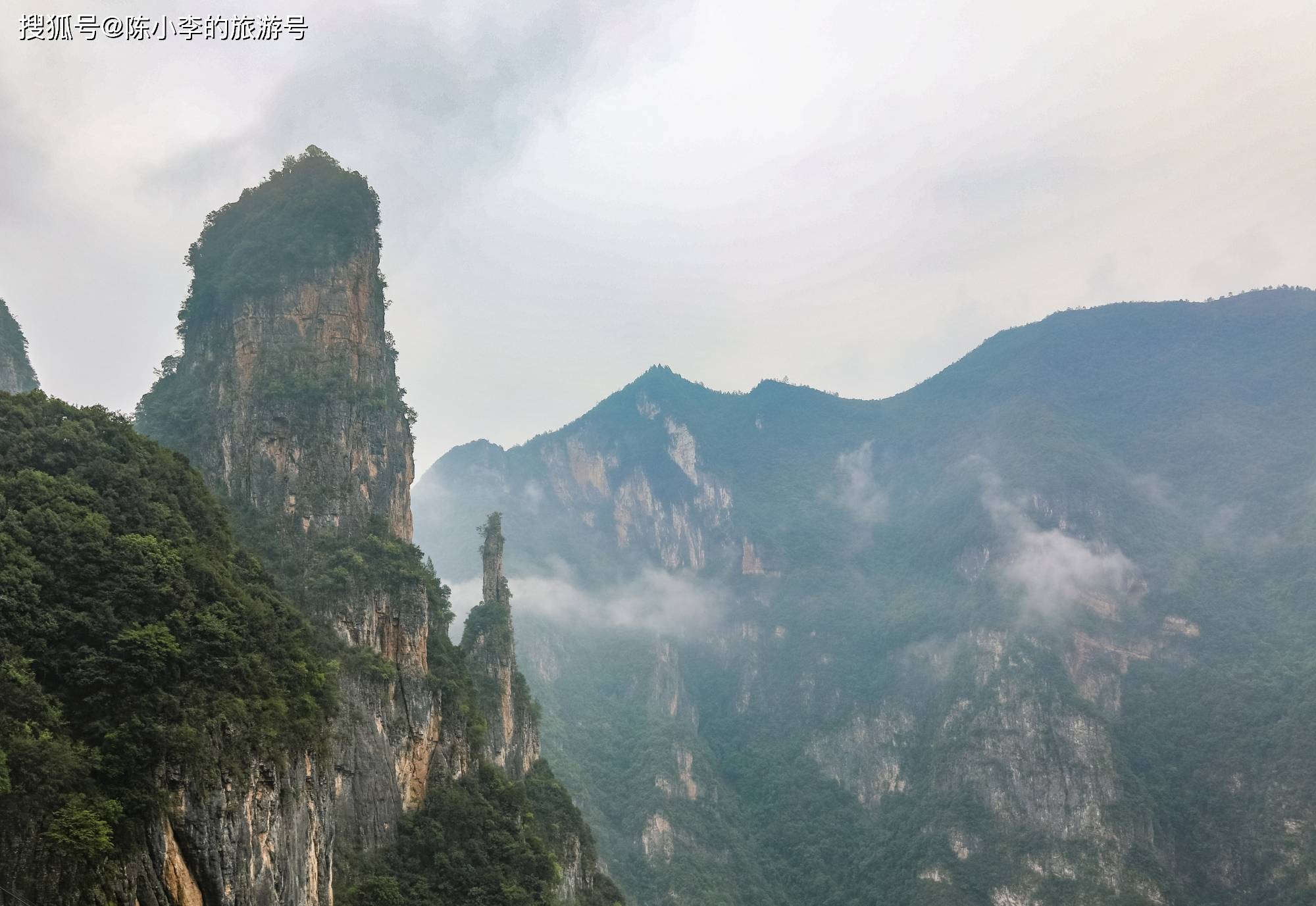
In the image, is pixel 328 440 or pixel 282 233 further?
pixel 282 233

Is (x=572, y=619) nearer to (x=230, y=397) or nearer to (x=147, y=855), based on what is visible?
(x=230, y=397)

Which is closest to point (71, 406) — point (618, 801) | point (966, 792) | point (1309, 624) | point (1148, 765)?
point (618, 801)

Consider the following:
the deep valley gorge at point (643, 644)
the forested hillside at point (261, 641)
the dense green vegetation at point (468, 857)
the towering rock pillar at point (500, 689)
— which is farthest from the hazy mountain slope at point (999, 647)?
the dense green vegetation at point (468, 857)

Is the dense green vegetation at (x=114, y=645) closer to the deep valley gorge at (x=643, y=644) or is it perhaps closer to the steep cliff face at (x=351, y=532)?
the deep valley gorge at (x=643, y=644)

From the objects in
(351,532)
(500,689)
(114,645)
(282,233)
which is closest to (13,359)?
(282,233)

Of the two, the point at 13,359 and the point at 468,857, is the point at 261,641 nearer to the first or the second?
the point at 468,857

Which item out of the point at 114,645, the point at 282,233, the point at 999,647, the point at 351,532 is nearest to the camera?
the point at 114,645

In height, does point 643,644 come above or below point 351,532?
below
